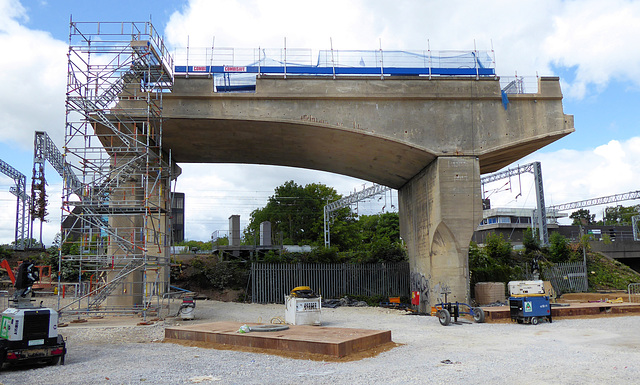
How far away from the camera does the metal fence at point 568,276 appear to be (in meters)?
30.4

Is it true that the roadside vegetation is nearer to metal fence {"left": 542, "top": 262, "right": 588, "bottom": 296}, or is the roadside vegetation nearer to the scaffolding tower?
metal fence {"left": 542, "top": 262, "right": 588, "bottom": 296}

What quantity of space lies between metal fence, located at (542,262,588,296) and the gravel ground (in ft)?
43.6

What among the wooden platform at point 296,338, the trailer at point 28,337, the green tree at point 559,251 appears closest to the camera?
the trailer at point 28,337

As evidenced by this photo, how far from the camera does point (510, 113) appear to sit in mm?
22031

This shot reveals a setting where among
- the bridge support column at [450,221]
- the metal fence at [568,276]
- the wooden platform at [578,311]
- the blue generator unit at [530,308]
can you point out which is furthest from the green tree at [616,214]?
the blue generator unit at [530,308]

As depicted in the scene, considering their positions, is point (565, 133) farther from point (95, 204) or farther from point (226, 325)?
point (95, 204)

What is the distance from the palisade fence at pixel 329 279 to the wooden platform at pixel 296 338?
539 inches

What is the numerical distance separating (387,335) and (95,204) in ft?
44.1

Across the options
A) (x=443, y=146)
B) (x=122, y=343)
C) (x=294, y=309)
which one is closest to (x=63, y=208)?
(x=122, y=343)

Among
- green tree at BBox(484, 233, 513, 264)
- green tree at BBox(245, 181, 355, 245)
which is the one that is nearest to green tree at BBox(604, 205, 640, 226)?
green tree at BBox(245, 181, 355, 245)

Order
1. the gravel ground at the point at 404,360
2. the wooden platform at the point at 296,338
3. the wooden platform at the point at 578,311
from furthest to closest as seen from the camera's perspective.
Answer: the wooden platform at the point at 578,311
the wooden platform at the point at 296,338
the gravel ground at the point at 404,360

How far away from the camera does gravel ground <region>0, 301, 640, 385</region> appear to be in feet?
29.8

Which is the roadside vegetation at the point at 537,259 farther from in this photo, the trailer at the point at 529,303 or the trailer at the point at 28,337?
the trailer at the point at 28,337

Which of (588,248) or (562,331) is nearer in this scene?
(562,331)
